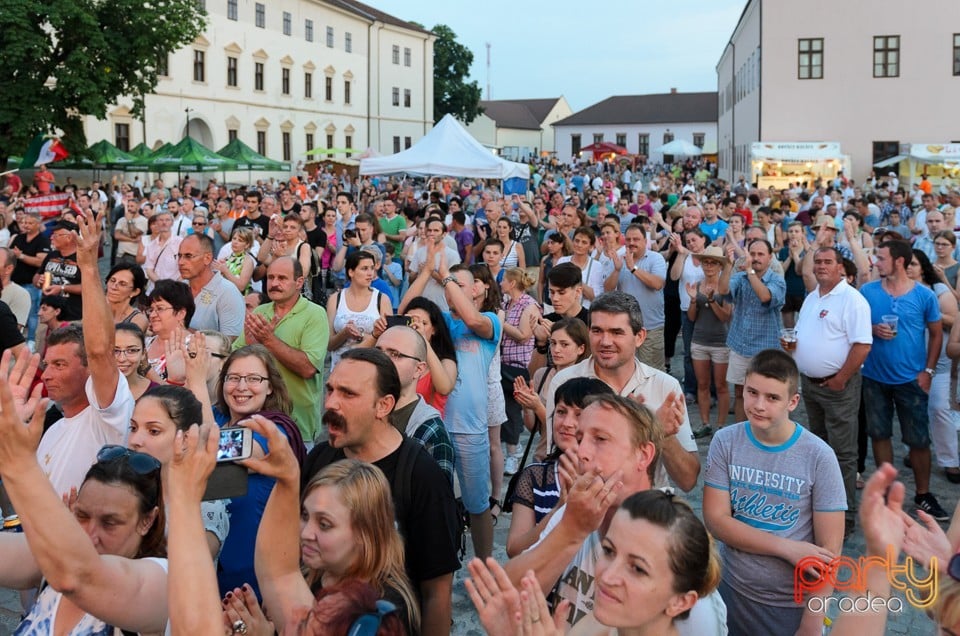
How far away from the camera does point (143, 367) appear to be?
194 inches

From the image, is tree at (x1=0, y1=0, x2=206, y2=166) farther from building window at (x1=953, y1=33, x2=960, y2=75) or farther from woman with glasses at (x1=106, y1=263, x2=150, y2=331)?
building window at (x1=953, y1=33, x2=960, y2=75)

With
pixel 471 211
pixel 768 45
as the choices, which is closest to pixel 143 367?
pixel 471 211

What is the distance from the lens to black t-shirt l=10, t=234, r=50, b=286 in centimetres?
991

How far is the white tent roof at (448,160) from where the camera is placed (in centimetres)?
1914

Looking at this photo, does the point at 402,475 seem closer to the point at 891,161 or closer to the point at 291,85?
the point at 891,161

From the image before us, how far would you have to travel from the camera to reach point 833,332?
6137 mm

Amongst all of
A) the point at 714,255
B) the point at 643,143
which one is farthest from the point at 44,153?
the point at 643,143

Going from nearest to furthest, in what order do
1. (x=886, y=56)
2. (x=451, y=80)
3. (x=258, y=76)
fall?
(x=886, y=56), (x=258, y=76), (x=451, y=80)

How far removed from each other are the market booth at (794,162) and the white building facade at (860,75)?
12.2ft

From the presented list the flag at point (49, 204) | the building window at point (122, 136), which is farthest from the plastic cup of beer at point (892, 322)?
the building window at point (122, 136)

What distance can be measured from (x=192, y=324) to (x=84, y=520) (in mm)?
3694

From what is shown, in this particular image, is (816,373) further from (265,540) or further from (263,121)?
(263,121)

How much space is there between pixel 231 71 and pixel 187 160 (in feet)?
75.5

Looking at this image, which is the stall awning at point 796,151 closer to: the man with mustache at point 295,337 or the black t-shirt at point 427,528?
the man with mustache at point 295,337
